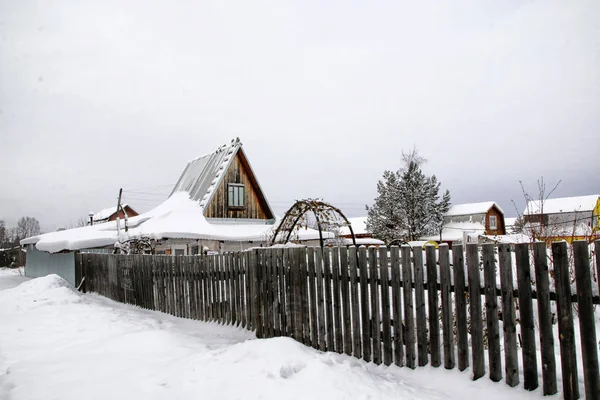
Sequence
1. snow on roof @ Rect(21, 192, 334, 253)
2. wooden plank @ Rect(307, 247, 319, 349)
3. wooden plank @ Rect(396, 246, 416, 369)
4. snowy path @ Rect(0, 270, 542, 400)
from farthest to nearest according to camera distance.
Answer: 1. snow on roof @ Rect(21, 192, 334, 253)
2. wooden plank @ Rect(307, 247, 319, 349)
3. wooden plank @ Rect(396, 246, 416, 369)
4. snowy path @ Rect(0, 270, 542, 400)

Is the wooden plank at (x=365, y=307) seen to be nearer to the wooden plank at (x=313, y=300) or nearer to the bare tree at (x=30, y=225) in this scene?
the wooden plank at (x=313, y=300)

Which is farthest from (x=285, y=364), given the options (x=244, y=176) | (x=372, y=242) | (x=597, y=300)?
(x=372, y=242)

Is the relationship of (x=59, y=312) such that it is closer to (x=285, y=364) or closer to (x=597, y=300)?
(x=285, y=364)

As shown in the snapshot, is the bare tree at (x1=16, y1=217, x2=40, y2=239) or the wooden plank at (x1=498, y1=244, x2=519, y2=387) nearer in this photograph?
the wooden plank at (x1=498, y1=244, x2=519, y2=387)

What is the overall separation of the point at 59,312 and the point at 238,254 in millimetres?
4327

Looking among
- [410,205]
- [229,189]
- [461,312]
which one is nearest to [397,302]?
[461,312]

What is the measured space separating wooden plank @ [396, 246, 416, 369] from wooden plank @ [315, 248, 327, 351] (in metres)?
1.17

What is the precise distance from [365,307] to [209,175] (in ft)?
59.4

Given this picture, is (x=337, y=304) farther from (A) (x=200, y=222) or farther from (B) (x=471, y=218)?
(B) (x=471, y=218)

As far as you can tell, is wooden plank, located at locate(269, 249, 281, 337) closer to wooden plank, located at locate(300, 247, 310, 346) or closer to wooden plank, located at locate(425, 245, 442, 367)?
wooden plank, located at locate(300, 247, 310, 346)

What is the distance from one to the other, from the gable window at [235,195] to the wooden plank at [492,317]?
1802 cm

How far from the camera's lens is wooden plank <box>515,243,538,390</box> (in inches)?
128

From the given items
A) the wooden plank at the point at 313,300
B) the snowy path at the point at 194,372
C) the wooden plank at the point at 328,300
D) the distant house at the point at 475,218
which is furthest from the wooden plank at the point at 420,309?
the distant house at the point at 475,218

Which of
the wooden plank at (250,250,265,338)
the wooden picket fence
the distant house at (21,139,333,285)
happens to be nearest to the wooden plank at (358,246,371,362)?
the wooden picket fence
